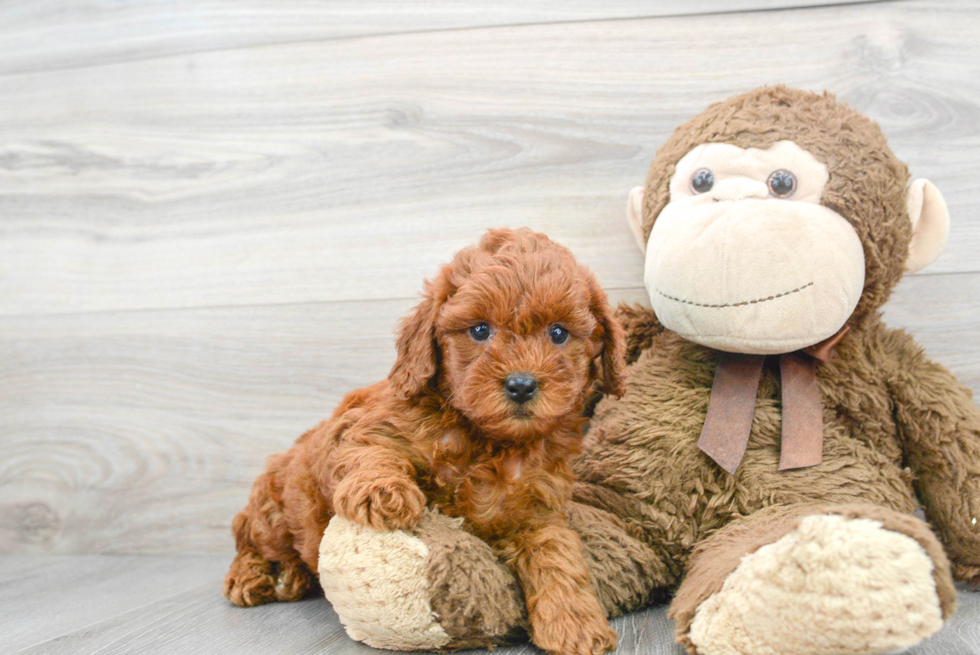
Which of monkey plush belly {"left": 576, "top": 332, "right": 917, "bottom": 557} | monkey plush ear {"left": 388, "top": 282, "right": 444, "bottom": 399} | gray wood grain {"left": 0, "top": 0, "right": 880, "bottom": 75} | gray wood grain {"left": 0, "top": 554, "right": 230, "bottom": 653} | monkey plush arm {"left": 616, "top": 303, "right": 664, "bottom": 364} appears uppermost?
gray wood grain {"left": 0, "top": 0, "right": 880, "bottom": 75}

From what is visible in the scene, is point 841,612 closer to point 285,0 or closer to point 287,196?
point 287,196

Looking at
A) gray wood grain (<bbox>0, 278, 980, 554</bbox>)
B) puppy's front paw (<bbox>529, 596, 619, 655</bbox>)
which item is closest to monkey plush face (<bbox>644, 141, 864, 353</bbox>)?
puppy's front paw (<bbox>529, 596, 619, 655</bbox>)

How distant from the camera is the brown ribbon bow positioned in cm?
123

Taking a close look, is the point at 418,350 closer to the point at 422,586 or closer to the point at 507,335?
the point at 507,335

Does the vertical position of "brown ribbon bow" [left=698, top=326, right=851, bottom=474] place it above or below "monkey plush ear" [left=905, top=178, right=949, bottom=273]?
below

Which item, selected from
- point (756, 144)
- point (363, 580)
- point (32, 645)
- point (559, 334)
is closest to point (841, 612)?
point (559, 334)

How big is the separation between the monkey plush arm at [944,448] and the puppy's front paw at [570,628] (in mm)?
638

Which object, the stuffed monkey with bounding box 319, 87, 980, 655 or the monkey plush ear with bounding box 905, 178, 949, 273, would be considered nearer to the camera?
the stuffed monkey with bounding box 319, 87, 980, 655

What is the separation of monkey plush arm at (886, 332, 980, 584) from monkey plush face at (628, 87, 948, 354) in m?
0.16

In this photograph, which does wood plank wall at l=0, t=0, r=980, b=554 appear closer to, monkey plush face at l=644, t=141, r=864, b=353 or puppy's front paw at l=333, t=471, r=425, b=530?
monkey plush face at l=644, t=141, r=864, b=353

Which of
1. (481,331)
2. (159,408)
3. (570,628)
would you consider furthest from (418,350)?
(159,408)

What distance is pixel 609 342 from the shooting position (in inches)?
45.4

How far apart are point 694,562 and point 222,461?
1.15 meters

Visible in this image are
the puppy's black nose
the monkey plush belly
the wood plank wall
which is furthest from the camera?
the wood plank wall
